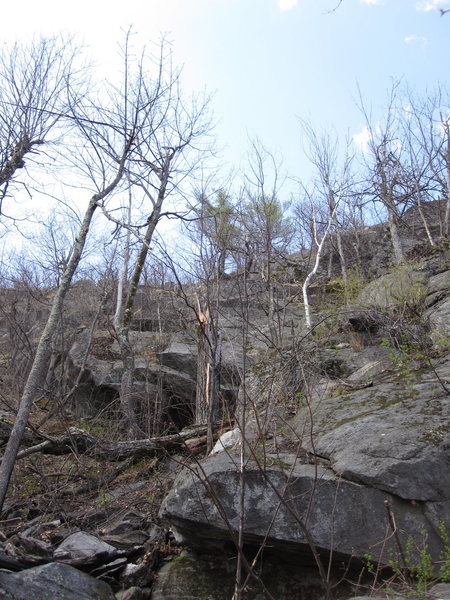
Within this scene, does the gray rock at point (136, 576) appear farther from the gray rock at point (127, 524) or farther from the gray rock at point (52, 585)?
the gray rock at point (127, 524)

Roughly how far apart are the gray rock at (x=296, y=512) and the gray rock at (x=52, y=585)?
2.55ft

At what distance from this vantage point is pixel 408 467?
3381 millimetres

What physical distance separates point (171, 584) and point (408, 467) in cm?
236

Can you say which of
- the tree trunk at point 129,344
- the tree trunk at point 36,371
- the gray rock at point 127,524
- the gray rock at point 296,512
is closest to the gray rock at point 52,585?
the gray rock at point 296,512

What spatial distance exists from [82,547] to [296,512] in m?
2.19

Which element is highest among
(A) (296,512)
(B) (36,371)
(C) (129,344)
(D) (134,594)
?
(C) (129,344)

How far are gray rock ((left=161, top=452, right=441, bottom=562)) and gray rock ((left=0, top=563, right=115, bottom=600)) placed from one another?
0.78 meters

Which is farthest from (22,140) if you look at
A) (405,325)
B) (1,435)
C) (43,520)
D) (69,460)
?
(405,325)

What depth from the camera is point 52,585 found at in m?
3.42

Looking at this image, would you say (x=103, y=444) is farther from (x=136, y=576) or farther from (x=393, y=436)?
(x=393, y=436)

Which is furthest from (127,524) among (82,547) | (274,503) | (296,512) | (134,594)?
(296,512)

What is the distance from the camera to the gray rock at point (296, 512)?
326 cm

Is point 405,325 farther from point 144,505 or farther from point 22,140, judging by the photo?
point 22,140

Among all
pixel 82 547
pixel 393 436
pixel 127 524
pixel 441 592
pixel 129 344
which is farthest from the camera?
pixel 129 344
